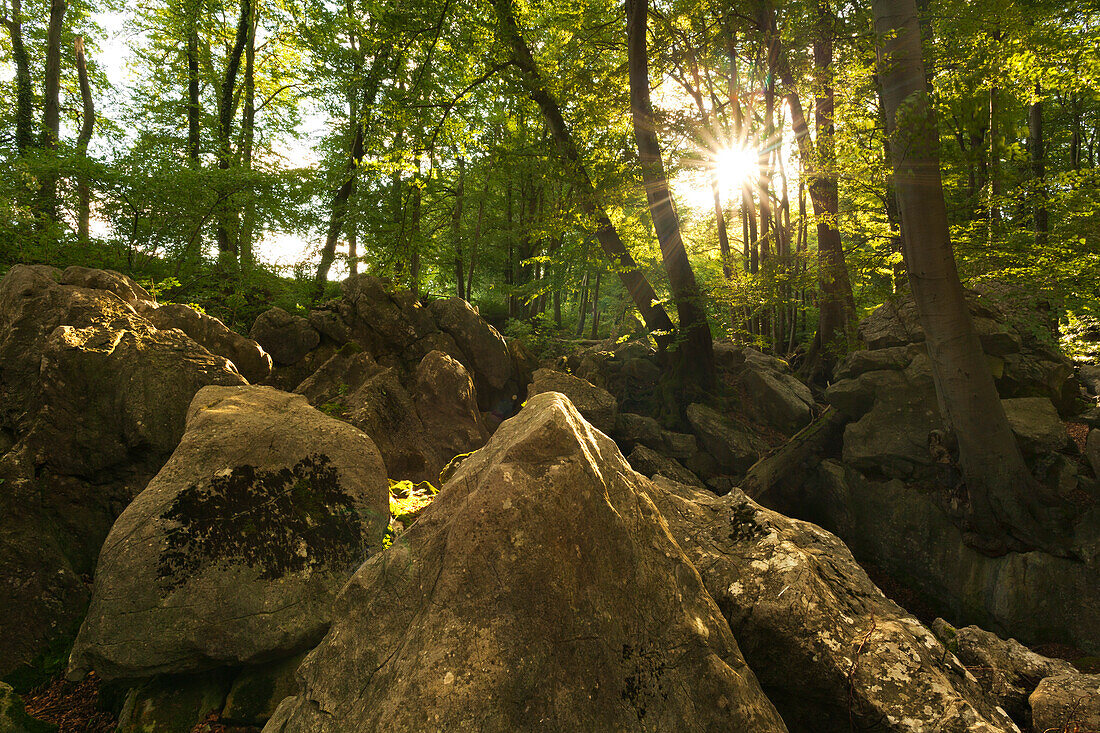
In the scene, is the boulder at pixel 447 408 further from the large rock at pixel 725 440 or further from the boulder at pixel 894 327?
the boulder at pixel 894 327

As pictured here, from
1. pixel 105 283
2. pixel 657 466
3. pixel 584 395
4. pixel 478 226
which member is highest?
pixel 478 226

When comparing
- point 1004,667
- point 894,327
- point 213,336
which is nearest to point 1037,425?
point 894,327

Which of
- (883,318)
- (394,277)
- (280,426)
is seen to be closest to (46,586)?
(280,426)

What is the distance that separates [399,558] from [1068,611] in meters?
8.60

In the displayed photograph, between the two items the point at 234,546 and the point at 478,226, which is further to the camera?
the point at 478,226

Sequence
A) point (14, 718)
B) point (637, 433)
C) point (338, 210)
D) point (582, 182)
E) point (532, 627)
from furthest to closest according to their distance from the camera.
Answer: point (338, 210) < point (637, 433) < point (582, 182) < point (14, 718) < point (532, 627)

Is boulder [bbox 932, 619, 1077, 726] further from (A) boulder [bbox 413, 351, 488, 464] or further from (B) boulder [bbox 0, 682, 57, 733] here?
(A) boulder [bbox 413, 351, 488, 464]

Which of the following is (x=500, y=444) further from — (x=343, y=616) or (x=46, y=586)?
(x=46, y=586)

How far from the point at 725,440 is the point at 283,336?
33.4 ft

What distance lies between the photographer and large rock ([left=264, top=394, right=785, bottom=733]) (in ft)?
7.44

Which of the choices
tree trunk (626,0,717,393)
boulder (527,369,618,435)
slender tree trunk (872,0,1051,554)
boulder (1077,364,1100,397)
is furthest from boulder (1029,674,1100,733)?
boulder (1077,364,1100,397)

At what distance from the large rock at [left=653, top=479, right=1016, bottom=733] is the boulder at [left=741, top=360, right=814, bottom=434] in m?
8.54

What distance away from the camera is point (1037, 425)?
757cm

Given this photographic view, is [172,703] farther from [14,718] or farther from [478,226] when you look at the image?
[478,226]
